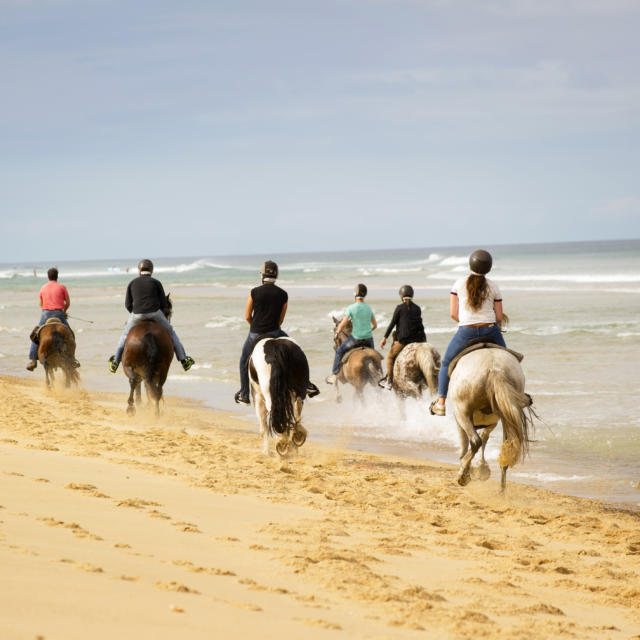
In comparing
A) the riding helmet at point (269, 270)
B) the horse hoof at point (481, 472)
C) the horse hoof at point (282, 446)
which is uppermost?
the riding helmet at point (269, 270)

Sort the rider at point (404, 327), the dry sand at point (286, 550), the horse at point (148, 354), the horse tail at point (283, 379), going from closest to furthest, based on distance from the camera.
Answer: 1. the dry sand at point (286, 550)
2. the horse tail at point (283, 379)
3. the horse at point (148, 354)
4. the rider at point (404, 327)

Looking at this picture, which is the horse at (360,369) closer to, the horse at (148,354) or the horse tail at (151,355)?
the horse at (148,354)

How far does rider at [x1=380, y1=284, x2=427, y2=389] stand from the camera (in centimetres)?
1324

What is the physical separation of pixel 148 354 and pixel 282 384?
3.49 meters

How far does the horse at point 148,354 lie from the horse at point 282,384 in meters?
2.93

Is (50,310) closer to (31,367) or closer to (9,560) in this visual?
(31,367)

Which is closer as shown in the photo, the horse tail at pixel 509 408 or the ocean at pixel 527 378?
the horse tail at pixel 509 408

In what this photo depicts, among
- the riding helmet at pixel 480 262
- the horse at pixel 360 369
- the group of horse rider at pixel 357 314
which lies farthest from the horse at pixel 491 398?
the horse at pixel 360 369

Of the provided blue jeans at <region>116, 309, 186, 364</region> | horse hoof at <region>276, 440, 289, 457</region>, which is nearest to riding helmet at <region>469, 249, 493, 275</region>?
horse hoof at <region>276, 440, 289, 457</region>

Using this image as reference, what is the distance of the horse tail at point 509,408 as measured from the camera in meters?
7.55

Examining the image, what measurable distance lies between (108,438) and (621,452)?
20.5 ft

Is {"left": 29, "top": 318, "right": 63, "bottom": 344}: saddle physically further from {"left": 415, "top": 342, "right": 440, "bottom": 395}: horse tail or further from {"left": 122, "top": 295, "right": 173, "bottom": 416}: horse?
{"left": 415, "top": 342, "right": 440, "bottom": 395}: horse tail

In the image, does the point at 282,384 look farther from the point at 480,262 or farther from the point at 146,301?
the point at 146,301

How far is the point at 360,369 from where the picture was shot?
13.9m
